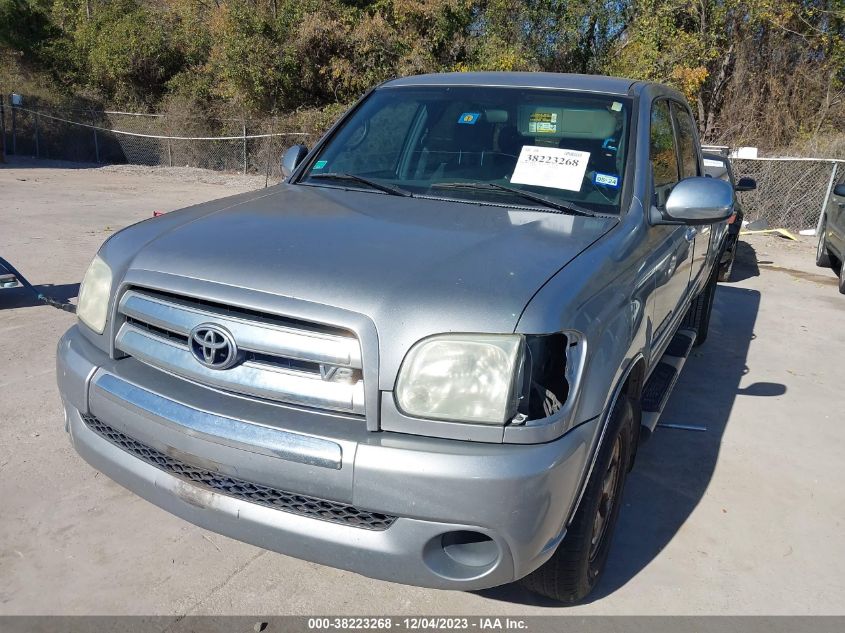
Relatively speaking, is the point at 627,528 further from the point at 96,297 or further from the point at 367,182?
the point at 96,297

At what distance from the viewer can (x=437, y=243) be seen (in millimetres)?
2605

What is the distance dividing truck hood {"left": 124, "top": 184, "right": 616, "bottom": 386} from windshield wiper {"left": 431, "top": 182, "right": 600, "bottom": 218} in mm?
70

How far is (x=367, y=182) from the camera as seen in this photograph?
345 centimetres

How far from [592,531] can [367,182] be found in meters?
1.80

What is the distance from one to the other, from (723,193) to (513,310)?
155 cm

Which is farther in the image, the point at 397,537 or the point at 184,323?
the point at 184,323

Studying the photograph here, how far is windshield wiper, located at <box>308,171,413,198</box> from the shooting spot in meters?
3.31

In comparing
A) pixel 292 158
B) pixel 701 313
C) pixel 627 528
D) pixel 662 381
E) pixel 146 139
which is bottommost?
pixel 146 139

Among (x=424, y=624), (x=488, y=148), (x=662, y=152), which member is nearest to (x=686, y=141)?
(x=662, y=152)

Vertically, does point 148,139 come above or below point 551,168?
below

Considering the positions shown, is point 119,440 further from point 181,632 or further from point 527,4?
point 527,4

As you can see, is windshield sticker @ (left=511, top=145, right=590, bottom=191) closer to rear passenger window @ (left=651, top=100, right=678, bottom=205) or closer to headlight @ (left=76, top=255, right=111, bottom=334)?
rear passenger window @ (left=651, top=100, right=678, bottom=205)

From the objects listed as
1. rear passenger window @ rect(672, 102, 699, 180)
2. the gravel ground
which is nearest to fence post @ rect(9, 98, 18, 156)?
the gravel ground

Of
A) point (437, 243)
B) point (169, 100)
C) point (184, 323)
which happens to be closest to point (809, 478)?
point (437, 243)
